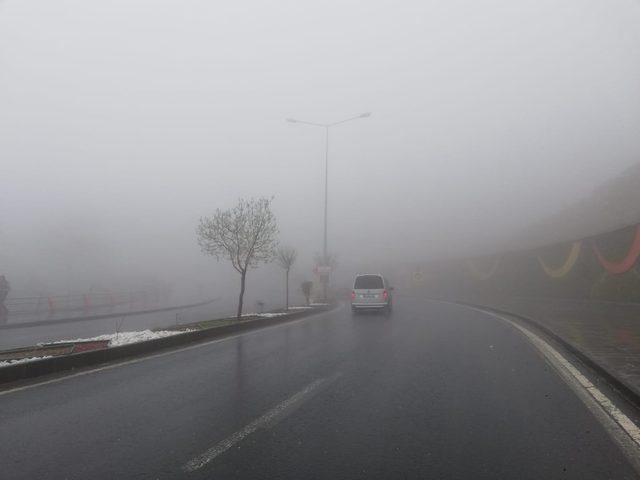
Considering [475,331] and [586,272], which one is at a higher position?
[586,272]

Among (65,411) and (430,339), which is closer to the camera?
(65,411)

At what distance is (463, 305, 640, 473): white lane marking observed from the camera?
3854 mm

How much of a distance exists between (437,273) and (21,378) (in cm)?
4551

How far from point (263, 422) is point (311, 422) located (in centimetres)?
51

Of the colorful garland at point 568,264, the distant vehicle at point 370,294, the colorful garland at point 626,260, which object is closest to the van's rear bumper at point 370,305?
the distant vehicle at point 370,294

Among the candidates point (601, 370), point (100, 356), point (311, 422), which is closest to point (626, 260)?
point (601, 370)

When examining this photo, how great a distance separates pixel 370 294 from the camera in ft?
62.0

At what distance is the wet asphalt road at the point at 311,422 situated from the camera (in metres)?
3.48

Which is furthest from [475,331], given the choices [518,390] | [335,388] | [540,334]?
[335,388]

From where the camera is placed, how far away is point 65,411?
16.0 ft

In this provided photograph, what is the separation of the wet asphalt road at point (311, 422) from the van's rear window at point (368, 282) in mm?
11216

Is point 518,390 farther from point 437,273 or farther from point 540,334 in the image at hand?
point 437,273

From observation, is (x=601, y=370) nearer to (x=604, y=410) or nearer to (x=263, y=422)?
(x=604, y=410)

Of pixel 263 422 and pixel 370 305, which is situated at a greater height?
pixel 370 305
